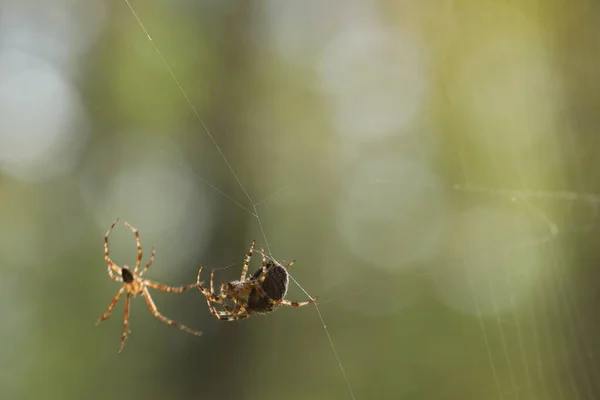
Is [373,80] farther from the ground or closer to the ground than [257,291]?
farther from the ground

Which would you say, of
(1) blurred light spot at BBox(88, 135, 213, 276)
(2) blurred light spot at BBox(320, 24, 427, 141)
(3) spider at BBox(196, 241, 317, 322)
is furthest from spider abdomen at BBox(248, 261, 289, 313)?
(1) blurred light spot at BBox(88, 135, 213, 276)

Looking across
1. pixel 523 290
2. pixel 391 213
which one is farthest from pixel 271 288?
pixel 391 213

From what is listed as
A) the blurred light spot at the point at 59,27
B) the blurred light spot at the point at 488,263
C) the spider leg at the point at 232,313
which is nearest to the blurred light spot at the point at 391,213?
the blurred light spot at the point at 488,263

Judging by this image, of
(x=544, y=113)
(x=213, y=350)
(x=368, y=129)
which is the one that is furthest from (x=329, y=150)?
(x=544, y=113)

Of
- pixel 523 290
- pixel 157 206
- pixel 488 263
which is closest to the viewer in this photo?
pixel 488 263

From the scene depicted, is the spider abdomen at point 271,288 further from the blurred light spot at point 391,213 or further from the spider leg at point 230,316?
the blurred light spot at point 391,213

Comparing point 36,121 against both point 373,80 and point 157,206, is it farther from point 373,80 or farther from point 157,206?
point 373,80
